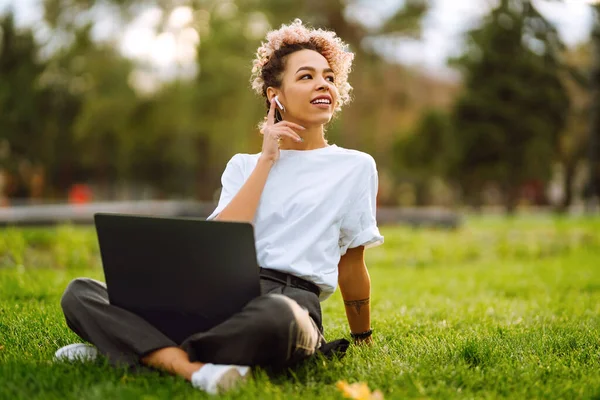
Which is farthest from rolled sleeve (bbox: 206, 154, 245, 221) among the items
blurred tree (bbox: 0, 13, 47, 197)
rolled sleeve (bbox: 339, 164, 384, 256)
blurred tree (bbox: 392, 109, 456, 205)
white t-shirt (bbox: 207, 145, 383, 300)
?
blurred tree (bbox: 0, 13, 47, 197)

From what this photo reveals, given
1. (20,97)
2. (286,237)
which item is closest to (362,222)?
(286,237)

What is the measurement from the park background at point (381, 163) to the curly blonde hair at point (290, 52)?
3.28 ft

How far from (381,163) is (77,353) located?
1124 inches

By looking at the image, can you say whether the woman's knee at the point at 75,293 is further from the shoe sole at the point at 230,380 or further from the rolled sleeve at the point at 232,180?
the shoe sole at the point at 230,380

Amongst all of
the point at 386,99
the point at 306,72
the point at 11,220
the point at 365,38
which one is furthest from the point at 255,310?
the point at 386,99

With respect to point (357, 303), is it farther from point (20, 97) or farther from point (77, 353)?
point (20, 97)

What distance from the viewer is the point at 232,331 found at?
8.05ft

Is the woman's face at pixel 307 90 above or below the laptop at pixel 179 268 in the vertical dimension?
above

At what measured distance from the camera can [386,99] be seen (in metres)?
22.6

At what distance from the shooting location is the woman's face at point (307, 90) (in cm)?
303

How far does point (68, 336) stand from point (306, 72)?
1.81 metres

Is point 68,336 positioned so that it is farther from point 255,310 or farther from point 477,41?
point 477,41

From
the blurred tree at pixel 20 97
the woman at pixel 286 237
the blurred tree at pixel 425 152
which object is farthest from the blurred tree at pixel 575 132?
the woman at pixel 286 237

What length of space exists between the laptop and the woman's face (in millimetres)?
851
